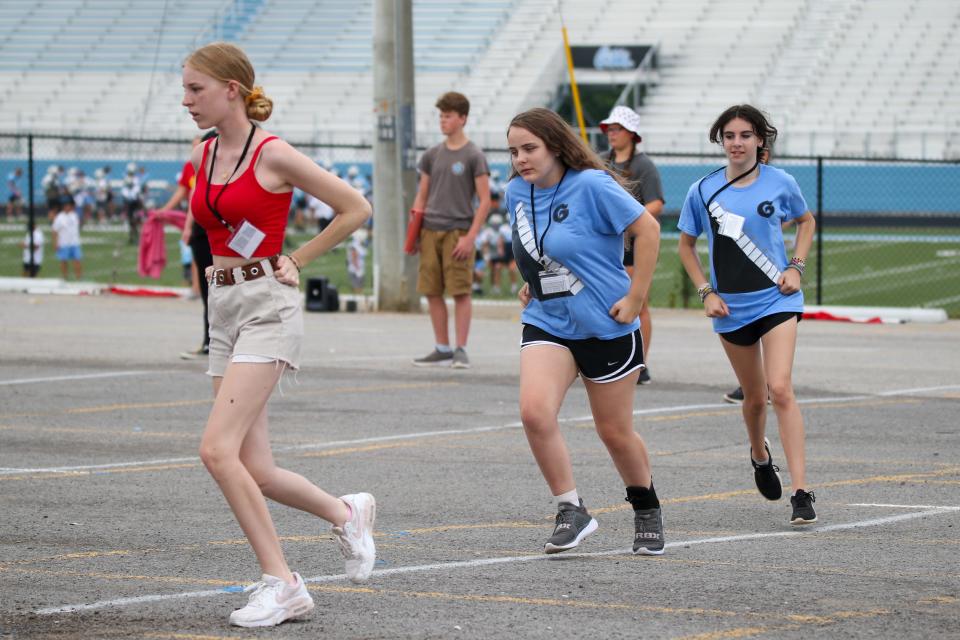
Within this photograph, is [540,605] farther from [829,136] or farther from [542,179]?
[829,136]

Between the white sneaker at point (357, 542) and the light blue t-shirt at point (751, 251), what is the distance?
273 cm

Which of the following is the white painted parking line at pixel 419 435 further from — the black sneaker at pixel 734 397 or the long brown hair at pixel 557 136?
the long brown hair at pixel 557 136

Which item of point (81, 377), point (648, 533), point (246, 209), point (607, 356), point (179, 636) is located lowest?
point (179, 636)

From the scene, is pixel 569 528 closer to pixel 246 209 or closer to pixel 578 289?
pixel 578 289

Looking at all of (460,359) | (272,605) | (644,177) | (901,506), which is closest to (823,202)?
(460,359)

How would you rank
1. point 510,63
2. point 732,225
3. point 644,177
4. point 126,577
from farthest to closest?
1. point 510,63
2. point 644,177
3. point 732,225
4. point 126,577

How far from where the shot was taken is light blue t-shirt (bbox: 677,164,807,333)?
8.20m

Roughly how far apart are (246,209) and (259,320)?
0.38 metres

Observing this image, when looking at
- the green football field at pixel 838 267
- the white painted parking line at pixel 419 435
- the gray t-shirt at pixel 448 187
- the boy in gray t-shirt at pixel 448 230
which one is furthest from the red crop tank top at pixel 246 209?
the green football field at pixel 838 267

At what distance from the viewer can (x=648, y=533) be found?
687 centimetres

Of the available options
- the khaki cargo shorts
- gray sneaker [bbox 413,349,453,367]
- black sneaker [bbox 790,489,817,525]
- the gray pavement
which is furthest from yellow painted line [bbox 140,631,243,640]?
gray sneaker [bbox 413,349,453,367]

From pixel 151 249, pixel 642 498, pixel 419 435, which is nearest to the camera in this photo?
pixel 642 498

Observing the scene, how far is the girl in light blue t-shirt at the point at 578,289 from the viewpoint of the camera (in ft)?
22.4

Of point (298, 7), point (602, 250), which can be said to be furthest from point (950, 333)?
point (298, 7)
